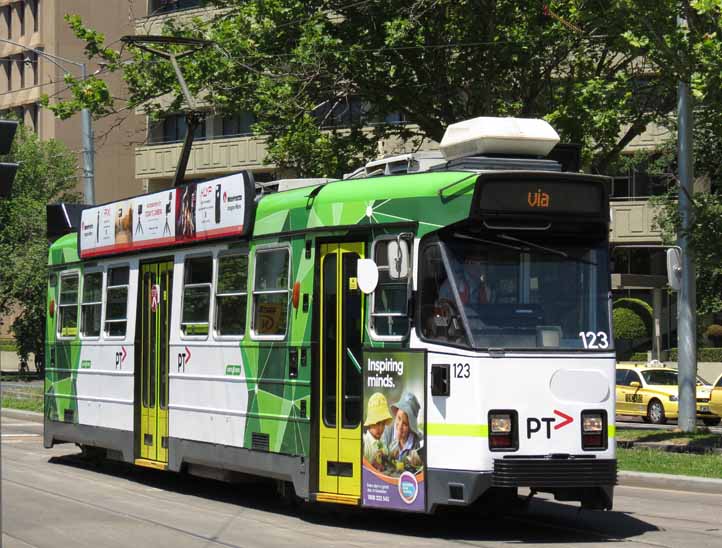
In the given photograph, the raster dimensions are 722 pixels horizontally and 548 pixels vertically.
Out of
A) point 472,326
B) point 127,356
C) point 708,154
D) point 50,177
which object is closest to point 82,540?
point 472,326

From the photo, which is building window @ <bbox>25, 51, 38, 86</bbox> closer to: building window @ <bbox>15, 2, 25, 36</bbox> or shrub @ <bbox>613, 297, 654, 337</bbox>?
building window @ <bbox>15, 2, 25, 36</bbox>

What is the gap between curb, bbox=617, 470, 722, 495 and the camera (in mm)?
16812

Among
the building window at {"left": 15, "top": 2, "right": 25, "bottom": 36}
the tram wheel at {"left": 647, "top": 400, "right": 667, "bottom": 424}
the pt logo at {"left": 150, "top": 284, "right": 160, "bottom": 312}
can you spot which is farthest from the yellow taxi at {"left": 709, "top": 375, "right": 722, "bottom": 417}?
the building window at {"left": 15, "top": 2, "right": 25, "bottom": 36}

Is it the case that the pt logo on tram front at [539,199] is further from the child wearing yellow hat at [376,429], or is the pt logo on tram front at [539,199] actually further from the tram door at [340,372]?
the child wearing yellow hat at [376,429]

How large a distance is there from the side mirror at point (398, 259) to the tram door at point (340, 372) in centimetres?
63

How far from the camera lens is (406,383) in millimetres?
11938

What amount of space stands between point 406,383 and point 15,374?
4969 cm

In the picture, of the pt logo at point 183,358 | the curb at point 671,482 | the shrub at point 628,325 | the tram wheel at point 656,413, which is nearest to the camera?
the pt logo at point 183,358

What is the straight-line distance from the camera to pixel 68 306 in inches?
762

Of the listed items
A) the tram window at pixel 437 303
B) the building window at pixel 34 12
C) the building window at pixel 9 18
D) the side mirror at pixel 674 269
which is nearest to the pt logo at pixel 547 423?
the tram window at pixel 437 303

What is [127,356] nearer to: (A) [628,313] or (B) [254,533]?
(B) [254,533]

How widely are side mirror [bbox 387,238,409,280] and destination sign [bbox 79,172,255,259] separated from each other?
274 cm

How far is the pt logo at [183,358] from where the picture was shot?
1552 cm

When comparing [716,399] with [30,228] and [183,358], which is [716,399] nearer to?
[183,358]
